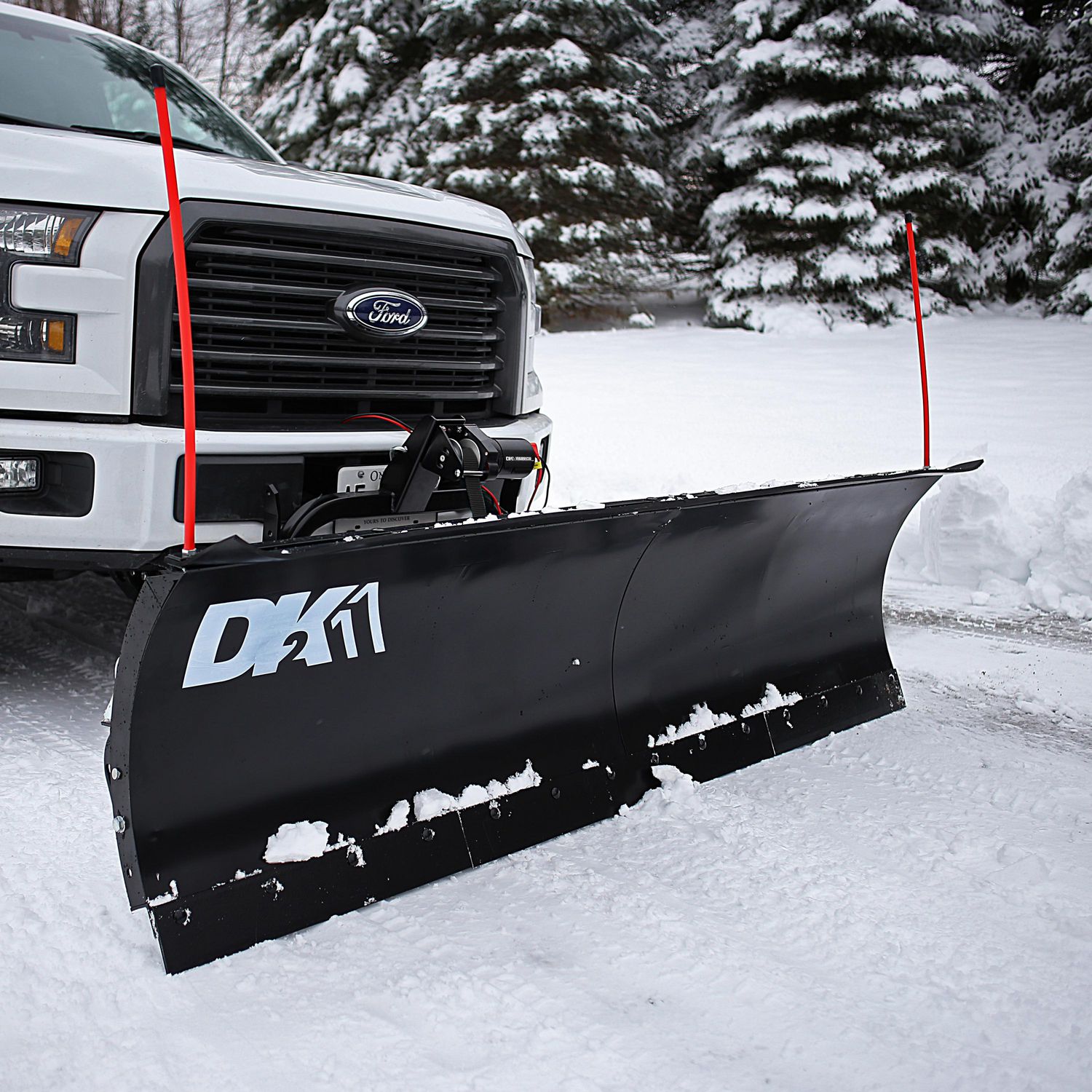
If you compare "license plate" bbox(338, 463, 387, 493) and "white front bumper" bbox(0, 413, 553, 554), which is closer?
"white front bumper" bbox(0, 413, 553, 554)

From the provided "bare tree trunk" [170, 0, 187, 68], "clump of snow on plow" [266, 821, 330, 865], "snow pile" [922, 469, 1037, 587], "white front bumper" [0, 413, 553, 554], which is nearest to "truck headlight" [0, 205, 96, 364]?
"white front bumper" [0, 413, 553, 554]

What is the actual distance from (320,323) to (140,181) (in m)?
0.57

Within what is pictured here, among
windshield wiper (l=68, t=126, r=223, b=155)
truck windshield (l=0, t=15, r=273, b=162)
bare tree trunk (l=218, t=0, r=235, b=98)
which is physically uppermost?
bare tree trunk (l=218, t=0, r=235, b=98)

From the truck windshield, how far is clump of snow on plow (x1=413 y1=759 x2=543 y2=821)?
96.4 inches

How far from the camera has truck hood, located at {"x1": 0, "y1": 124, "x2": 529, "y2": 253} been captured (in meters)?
2.61

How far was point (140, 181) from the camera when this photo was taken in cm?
268

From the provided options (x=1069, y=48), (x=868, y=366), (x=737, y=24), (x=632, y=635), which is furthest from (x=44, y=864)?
(x=1069, y=48)

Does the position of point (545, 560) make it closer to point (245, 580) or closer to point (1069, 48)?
point (245, 580)

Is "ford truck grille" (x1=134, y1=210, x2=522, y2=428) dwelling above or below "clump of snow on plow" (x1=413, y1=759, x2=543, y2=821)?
above

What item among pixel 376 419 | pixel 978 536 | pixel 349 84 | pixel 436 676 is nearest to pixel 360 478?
pixel 376 419

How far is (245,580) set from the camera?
194 centimetres

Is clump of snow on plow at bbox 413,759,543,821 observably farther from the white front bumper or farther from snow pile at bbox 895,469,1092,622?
snow pile at bbox 895,469,1092,622

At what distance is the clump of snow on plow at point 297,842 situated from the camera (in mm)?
2127

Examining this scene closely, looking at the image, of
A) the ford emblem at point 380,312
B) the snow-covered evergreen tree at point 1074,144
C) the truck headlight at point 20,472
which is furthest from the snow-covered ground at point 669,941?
the snow-covered evergreen tree at point 1074,144
